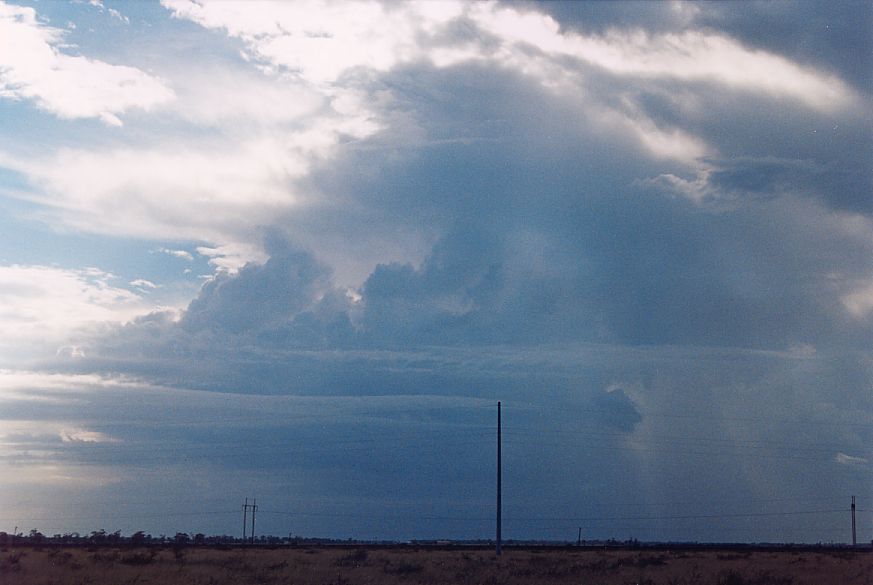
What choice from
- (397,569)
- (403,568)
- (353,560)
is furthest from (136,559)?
(403,568)

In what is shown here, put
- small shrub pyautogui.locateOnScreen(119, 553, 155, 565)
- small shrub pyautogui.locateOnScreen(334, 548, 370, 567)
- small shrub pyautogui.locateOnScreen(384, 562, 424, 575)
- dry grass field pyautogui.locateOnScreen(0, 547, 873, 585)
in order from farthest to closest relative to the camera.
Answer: small shrub pyautogui.locateOnScreen(334, 548, 370, 567) → small shrub pyautogui.locateOnScreen(119, 553, 155, 565) → small shrub pyautogui.locateOnScreen(384, 562, 424, 575) → dry grass field pyautogui.locateOnScreen(0, 547, 873, 585)

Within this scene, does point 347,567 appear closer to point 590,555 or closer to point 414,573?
point 414,573

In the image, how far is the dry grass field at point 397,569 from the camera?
5697 cm

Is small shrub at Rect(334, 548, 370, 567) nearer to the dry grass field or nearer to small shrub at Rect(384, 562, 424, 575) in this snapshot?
the dry grass field

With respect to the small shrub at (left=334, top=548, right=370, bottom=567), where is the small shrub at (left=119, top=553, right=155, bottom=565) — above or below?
Answer: above

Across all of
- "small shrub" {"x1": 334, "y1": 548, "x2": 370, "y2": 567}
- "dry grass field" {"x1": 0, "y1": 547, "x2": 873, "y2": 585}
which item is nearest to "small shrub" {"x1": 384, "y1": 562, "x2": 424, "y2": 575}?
"dry grass field" {"x1": 0, "y1": 547, "x2": 873, "y2": 585}

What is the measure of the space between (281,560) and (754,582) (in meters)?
37.4

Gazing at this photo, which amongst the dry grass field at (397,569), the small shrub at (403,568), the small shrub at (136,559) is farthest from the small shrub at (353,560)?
the small shrub at (136,559)

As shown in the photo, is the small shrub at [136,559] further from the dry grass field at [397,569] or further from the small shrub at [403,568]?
the small shrub at [403,568]

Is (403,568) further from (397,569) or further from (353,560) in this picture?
(353,560)

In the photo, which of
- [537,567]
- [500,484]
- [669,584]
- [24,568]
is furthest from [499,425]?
[24,568]

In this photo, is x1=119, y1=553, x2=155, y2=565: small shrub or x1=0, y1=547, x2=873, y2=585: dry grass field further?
x1=119, y1=553, x2=155, y2=565: small shrub

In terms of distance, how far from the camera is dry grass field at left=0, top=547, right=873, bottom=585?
5697cm

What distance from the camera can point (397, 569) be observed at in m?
66.6
